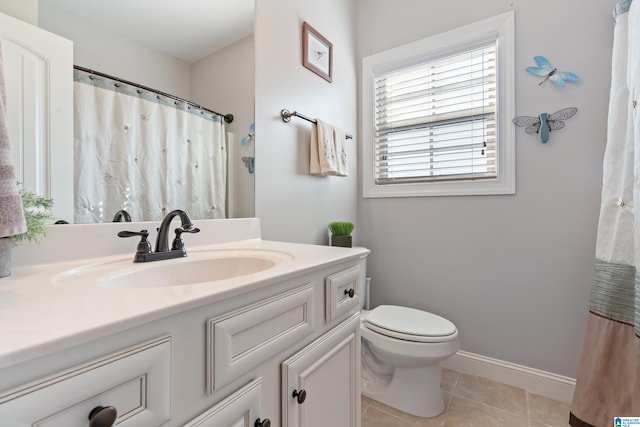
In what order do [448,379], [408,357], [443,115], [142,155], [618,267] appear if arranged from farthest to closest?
[443,115]
[448,379]
[408,357]
[618,267]
[142,155]

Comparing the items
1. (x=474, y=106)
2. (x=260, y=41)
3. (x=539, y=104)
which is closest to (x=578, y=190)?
(x=539, y=104)

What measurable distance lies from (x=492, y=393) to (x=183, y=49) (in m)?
2.15

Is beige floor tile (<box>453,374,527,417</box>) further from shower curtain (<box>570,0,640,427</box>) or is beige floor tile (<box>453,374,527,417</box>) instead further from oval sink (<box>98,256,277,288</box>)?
oval sink (<box>98,256,277,288</box>)

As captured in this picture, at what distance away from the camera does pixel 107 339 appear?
0.39m

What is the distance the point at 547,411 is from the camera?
1422mm

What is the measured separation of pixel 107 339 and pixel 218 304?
0.17 metres

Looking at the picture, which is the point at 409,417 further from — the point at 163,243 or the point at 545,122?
the point at 545,122

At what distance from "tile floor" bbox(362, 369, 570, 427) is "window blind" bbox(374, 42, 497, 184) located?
117 cm

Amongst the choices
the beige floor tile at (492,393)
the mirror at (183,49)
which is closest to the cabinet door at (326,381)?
the mirror at (183,49)

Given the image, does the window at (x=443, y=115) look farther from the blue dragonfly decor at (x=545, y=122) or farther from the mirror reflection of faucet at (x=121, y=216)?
the mirror reflection of faucet at (x=121, y=216)

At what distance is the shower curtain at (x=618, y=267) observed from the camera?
1.15 m

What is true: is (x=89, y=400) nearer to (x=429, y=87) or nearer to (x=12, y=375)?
(x=12, y=375)

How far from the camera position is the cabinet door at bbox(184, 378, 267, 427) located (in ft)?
1.66

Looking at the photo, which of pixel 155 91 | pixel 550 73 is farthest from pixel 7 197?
pixel 550 73
